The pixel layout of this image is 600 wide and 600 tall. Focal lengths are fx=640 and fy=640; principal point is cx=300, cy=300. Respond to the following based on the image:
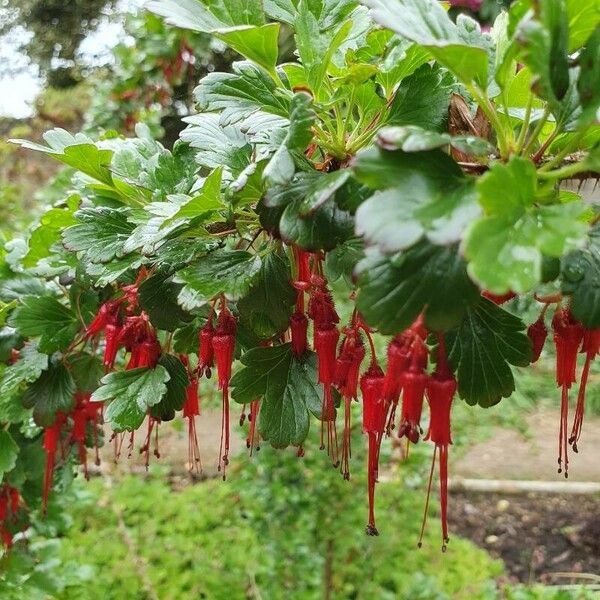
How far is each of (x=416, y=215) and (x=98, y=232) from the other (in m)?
0.33

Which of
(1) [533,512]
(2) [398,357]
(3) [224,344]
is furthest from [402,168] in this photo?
(1) [533,512]

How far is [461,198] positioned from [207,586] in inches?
73.1

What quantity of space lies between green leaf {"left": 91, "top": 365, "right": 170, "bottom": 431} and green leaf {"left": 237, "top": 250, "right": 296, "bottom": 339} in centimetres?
12

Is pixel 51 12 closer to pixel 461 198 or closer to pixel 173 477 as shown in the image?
pixel 173 477

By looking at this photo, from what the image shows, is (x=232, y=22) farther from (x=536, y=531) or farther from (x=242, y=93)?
(x=536, y=531)

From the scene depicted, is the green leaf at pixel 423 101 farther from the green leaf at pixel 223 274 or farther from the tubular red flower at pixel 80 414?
the tubular red flower at pixel 80 414

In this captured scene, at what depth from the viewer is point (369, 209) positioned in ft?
1.03

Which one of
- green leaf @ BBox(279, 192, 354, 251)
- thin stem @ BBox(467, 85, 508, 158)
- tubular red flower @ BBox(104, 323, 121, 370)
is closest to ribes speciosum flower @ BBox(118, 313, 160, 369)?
tubular red flower @ BBox(104, 323, 121, 370)

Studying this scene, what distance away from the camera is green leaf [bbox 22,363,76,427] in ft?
2.33

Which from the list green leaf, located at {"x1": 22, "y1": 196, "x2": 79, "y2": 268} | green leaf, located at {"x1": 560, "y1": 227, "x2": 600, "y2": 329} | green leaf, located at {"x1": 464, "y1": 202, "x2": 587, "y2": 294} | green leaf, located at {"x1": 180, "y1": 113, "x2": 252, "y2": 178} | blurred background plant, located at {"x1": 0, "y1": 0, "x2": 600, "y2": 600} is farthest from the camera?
blurred background plant, located at {"x1": 0, "y1": 0, "x2": 600, "y2": 600}

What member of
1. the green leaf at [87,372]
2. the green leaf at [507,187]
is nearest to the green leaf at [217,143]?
the green leaf at [507,187]

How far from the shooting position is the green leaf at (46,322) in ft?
2.28

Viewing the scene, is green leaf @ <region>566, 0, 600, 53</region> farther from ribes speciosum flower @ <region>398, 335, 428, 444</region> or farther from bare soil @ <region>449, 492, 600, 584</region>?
bare soil @ <region>449, 492, 600, 584</region>

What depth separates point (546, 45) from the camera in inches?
12.0
